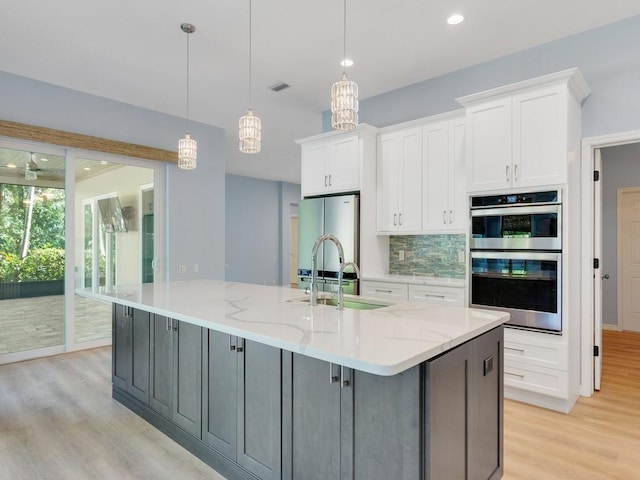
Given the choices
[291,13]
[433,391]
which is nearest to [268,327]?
[433,391]

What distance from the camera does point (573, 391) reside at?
3.02 metres

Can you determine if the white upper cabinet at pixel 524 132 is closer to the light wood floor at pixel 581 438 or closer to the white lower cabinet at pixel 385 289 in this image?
the white lower cabinet at pixel 385 289

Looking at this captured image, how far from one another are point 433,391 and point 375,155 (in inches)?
129

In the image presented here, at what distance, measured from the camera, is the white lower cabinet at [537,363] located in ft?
9.36

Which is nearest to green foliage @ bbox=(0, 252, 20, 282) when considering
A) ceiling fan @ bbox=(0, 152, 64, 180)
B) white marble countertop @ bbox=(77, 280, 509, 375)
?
ceiling fan @ bbox=(0, 152, 64, 180)

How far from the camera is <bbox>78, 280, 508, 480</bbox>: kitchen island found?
4.53 ft

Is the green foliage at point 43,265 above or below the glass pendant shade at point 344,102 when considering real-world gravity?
below

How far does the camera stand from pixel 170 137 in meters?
5.25

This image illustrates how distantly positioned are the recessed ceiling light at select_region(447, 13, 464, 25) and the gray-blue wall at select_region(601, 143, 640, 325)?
3.98 metres

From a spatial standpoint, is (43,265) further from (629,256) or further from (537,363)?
(629,256)

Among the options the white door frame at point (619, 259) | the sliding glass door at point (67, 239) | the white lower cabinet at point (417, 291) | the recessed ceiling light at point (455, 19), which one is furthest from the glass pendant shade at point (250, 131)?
the white door frame at point (619, 259)

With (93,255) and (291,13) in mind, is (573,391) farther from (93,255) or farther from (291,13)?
(93,255)

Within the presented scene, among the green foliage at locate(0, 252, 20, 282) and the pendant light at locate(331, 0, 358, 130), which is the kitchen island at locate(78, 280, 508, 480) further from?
the green foliage at locate(0, 252, 20, 282)

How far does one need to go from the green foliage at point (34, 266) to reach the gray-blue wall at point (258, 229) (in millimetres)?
4992
